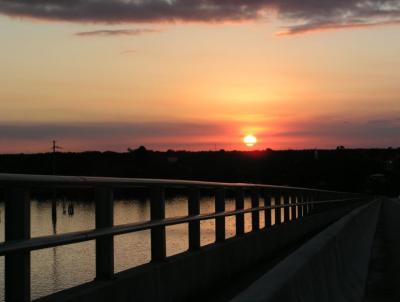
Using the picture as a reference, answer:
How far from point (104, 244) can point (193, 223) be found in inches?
126

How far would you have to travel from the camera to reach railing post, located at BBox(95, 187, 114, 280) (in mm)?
7004

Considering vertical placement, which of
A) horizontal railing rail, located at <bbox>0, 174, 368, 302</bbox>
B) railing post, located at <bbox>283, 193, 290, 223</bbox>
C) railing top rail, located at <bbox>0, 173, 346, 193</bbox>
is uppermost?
railing top rail, located at <bbox>0, 173, 346, 193</bbox>

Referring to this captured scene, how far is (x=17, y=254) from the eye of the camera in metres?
5.52

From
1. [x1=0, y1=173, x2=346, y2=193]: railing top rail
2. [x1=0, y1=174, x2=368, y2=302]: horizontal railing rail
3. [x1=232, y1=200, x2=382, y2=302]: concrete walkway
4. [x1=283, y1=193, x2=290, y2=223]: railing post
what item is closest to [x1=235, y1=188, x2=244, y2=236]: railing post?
[x1=0, y1=174, x2=368, y2=302]: horizontal railing rail

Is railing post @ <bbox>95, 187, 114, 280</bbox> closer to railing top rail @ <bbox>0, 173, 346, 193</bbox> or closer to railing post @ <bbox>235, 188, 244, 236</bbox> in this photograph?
railing top rail @ <bbox>0, 173, 346, 193</bbox>

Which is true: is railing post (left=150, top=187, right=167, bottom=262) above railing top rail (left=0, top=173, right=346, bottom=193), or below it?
below

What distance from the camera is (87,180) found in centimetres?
670

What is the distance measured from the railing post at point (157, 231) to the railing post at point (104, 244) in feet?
4.80

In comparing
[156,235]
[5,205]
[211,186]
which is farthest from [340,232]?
[5,205]

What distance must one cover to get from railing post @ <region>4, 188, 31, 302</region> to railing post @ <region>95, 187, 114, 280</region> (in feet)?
4.67

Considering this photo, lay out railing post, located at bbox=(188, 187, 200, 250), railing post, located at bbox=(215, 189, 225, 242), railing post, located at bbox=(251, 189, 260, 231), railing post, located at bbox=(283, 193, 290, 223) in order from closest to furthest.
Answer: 1. railing post, located at bbox=(188, 187, 200, 250)
2. railing post, located at bbox=(215, 189, 225, 242)
3. railing post, located at bbox=(251, 189, 260, 231)
4. railing post, located at bbox=(283, 193, 290, 223)

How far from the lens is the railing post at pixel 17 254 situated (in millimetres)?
5500

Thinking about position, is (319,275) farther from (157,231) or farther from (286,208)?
(286,208)

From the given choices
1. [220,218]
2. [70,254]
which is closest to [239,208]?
[220,218]
